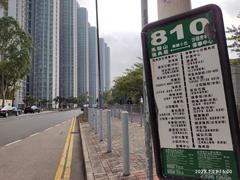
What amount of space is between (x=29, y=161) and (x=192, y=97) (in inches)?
303

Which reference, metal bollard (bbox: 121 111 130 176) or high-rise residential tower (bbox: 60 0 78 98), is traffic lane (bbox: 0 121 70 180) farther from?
high-rise residential tower (bbox: 60 0 78 98)

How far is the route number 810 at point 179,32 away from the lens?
2268 mm

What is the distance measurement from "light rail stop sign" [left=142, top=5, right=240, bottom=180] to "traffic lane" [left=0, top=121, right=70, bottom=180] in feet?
16.7

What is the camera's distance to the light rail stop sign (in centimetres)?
218

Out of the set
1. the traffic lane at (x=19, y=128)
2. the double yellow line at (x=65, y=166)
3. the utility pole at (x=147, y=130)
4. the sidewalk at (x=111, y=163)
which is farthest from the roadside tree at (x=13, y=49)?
the utility pole at (x=147, y=130)

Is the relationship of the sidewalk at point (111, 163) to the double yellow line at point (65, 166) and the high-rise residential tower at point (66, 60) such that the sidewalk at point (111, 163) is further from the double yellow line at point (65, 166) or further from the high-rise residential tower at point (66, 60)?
the high-rise residential tower at point (66, 60)

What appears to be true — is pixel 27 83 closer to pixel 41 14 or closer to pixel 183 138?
pixel 41 14

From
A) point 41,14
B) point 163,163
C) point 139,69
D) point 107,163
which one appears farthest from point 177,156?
point 41,14

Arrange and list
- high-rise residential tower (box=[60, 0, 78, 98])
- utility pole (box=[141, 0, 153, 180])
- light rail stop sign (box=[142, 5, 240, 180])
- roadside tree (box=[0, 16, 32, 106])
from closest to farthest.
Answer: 1. light rail stop sign (box=[142, 5, 240, 180])
2. utility pole (box=[141, 0, 153, 180])
3. roadside tree (box=[0, 16, 32, 106])
4. high-rise residential tower (box=[60, 0, 78, 98])

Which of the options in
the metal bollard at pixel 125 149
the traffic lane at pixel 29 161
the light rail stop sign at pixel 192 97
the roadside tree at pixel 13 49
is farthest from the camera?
the roadside tree at pixel 13 49

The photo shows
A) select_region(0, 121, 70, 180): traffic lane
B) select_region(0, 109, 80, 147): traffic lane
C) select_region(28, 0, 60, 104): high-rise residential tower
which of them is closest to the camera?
select_region(0, 121, 70, 180): traffic lane

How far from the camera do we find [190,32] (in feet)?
7.58

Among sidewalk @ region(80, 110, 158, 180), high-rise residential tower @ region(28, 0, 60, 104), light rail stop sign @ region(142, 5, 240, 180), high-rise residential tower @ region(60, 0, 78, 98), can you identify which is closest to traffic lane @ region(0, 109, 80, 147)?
sidewalk @ region(80, 110, 158, 180)

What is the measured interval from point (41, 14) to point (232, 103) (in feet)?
420
